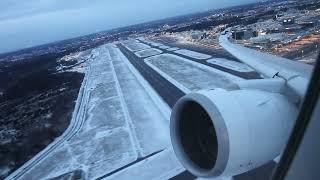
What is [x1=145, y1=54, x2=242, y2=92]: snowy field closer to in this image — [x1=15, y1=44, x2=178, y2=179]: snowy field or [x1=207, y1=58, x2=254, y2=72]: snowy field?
[x1=207, y1=58, x2=254, y2=72]: snowy field

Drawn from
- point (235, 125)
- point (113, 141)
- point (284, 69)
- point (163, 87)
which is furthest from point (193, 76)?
point (235, 125)

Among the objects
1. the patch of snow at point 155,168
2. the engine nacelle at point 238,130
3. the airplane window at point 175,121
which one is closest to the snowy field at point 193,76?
the airplane window at point 175,121

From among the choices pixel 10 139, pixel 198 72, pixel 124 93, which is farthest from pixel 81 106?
pixel 198 72

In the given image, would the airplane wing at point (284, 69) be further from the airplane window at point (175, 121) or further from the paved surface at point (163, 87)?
the paved surface at point (163, 87)

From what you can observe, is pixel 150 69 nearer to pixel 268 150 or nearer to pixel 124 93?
pixel 124 93

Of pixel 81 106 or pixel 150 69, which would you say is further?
pixel 150 69

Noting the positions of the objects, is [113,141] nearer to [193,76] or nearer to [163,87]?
[163,87]

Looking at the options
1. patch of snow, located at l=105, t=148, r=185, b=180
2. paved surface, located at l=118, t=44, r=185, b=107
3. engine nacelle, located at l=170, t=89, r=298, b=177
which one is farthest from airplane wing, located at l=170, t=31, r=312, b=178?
paved surface, located at l=118, t=44, r=185, b=107
